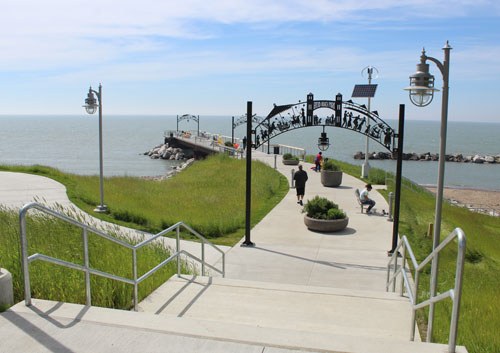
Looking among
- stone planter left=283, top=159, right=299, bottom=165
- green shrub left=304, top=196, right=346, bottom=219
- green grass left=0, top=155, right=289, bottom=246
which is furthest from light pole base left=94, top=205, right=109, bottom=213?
stone planter left=283, top=159, right=299, bottom=165

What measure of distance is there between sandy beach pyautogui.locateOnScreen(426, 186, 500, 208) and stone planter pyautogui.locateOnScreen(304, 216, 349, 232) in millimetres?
28662

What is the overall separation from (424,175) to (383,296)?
183ft

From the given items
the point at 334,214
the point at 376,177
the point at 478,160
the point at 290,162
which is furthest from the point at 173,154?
the point at 334,214

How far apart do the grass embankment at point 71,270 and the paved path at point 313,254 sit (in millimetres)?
2331

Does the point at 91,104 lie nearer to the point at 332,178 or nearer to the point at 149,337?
the point at 332,178

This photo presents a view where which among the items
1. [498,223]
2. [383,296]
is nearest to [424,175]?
[498,223]

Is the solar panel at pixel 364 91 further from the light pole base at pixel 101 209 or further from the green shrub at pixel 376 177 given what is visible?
the light pole base at pixel 101 209

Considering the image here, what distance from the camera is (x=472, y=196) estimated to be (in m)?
41.7

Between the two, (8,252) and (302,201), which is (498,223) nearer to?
(302,201)

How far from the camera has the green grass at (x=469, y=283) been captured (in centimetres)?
511

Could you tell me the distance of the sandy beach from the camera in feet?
127

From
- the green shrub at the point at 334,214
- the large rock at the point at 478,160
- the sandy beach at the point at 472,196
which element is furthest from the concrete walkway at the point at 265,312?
the large rock at the point at 478,160

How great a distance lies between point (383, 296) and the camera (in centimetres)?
Result: 689

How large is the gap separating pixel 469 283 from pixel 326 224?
5.15 metres
